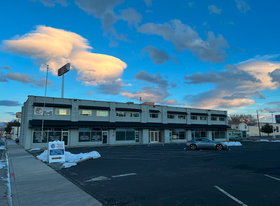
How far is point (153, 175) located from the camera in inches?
375

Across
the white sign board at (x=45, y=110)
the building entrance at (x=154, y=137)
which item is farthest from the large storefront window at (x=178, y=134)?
the white sign board at (x=45, y=110)

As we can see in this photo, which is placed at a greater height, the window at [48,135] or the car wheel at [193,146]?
the window at [48,135]

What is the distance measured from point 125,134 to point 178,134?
13.0 meters

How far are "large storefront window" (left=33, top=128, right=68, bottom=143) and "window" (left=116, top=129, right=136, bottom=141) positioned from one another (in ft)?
31.8

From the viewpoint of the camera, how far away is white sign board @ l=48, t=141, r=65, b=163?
13789 millimetres

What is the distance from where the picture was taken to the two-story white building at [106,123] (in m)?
30.2

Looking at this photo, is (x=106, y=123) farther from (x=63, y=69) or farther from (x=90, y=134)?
(x=63, y=69)

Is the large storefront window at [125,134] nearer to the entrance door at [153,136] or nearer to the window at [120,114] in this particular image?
the window at [120,114]

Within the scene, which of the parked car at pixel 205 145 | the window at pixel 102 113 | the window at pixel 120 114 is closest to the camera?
the parked car at pixel 205 145

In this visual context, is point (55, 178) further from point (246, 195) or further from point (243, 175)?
point (243, 175)

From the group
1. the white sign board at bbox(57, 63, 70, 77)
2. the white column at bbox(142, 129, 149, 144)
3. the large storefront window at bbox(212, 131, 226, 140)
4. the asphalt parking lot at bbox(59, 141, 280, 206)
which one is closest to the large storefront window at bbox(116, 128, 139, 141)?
the white column at bbox(142, 129, 149, 144)

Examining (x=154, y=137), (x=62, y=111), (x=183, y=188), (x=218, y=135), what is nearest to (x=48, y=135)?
(x=62, y=111)

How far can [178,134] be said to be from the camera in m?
Result: 44.5

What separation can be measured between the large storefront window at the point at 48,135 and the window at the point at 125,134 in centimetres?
971
